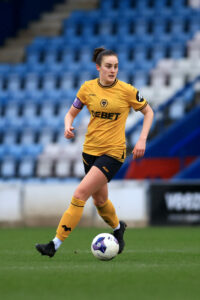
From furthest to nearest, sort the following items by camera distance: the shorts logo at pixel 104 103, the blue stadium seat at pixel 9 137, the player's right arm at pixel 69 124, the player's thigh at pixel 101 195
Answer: the blue stadium seat at pixel 9 137, the player's thigh at pixel 101 195, the shorts logo at pixel 104 103, the player's right arm at pixel 69 124

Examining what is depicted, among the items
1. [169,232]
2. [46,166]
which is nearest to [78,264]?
[169,232]

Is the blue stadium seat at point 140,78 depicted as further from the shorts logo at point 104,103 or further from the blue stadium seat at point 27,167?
the shorts logo at point 104,103

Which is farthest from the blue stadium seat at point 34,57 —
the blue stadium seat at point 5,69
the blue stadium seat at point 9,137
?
the blue stadium seat at point 9,137

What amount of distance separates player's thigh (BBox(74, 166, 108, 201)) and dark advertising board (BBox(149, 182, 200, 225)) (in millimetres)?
6559

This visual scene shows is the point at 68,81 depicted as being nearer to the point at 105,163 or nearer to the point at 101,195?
the point at 101,195

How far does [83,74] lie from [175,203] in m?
6.71

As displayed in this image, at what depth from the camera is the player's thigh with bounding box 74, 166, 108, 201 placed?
6.89 m

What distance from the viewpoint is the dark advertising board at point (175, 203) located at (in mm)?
13336

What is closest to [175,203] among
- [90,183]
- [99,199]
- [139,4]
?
[99,199]

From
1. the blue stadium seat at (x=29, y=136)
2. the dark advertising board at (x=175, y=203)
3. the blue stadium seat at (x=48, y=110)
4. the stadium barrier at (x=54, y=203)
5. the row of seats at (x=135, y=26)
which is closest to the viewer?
the dark advertising board at (x=175, y=203)

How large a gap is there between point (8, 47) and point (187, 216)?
9.89 m

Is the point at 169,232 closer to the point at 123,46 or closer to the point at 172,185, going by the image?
the point at 172,185

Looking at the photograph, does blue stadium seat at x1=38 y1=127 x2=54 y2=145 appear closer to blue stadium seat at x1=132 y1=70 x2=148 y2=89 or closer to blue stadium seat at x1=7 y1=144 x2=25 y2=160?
blue stadium seat at x1=7 y1=144 x2=25 y2=160

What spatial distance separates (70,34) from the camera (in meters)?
20.5
